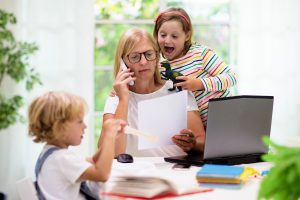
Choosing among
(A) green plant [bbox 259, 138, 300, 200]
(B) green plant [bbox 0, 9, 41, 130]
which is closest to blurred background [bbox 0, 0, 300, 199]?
(B) green plant [bbox 0, 9, 41, 130]

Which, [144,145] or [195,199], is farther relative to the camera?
[144,145]

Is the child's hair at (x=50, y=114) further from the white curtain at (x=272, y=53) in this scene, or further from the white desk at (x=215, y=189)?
the white curtain at (x=272, y=53)

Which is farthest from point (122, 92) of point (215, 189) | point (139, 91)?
point (215, 189)

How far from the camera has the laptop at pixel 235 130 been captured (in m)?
2.04

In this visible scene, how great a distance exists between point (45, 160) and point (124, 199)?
278mm

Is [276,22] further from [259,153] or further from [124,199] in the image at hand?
[124,199]

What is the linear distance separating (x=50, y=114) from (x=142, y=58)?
747 millimetres

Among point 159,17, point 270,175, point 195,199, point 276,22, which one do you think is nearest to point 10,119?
point 159,17

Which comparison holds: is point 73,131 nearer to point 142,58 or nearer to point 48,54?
point 142,58

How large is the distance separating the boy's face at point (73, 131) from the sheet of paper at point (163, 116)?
48 centimetres

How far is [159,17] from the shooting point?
259cm

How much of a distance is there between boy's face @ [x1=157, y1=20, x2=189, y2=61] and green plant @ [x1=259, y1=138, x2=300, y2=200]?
59.6 inches

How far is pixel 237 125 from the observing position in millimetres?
2121

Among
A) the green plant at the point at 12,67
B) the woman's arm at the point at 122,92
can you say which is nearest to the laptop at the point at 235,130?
the woman's arm at the point at 122,92
